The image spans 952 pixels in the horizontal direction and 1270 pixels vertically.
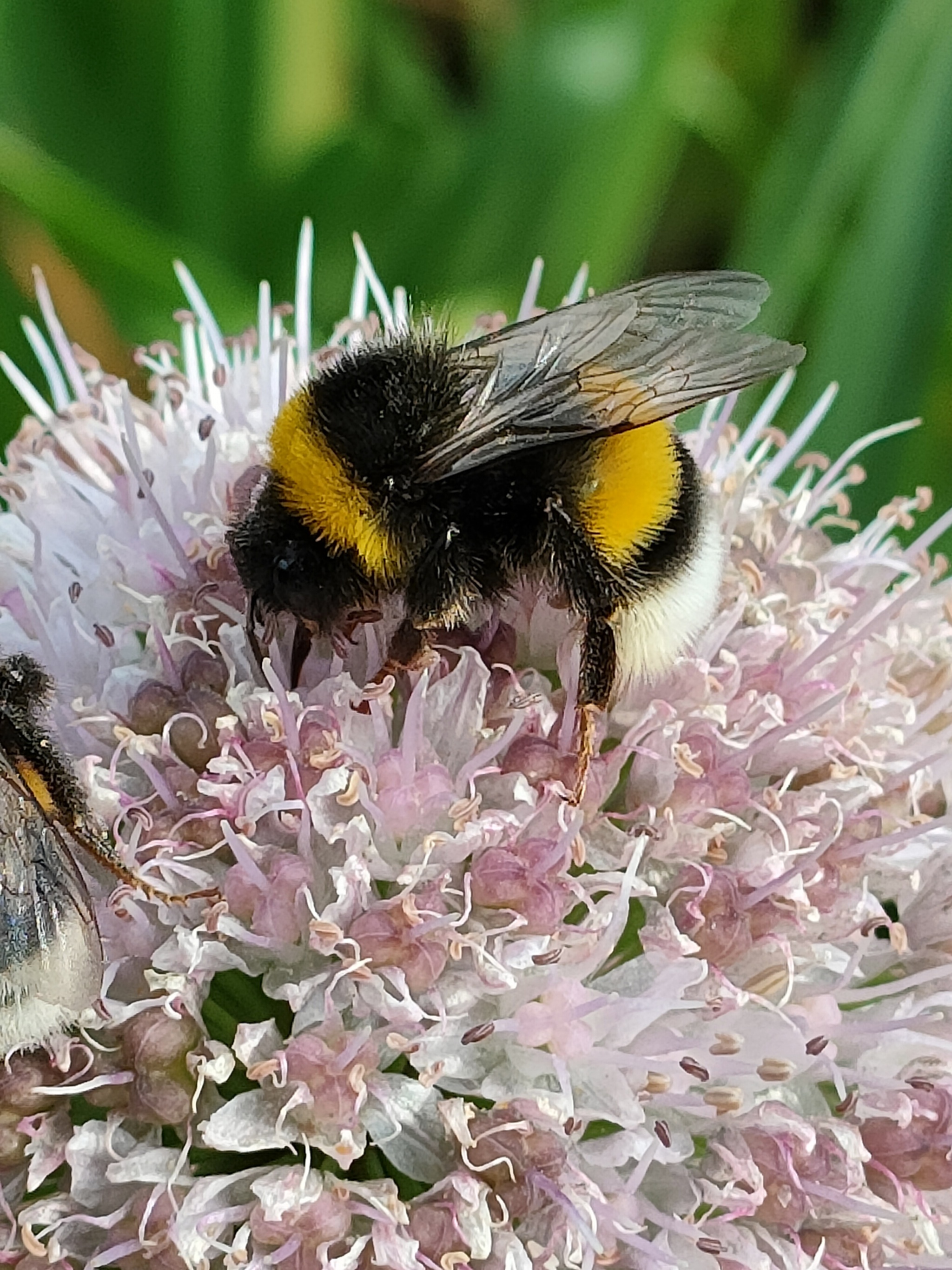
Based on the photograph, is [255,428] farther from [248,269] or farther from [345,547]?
[248,269]

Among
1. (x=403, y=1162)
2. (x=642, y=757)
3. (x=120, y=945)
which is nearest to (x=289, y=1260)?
(x=403, y=1162)

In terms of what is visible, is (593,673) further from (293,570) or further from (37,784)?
(37,784)

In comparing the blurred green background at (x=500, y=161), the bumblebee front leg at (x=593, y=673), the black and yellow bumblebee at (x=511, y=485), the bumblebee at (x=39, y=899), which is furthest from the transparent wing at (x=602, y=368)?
the blurred green background at (x=500, y=161)

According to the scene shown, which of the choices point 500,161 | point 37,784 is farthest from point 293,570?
point 500,161

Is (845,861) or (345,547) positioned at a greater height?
(345,547)

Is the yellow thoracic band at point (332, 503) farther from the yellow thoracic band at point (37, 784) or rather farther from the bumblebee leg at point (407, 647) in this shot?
the yellow thoracic band at point (37, 784)

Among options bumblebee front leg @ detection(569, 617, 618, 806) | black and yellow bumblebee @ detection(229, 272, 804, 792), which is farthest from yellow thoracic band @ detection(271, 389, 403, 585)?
bumblebee front leg @ detection(569, 617, 618, 806)

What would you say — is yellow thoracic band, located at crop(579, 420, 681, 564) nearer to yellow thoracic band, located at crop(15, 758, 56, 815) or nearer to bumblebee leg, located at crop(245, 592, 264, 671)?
bumblebee leg, located at crop(245, 592, 264, 671)
